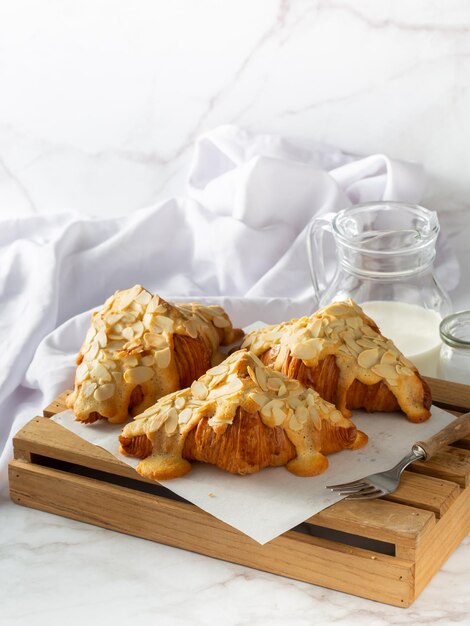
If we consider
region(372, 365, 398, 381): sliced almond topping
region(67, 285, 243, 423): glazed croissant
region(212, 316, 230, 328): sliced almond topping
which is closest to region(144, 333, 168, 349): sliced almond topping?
region(67, 285, 243, 423): glazed croissant

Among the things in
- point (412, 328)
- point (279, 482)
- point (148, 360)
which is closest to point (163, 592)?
point (279, 482)

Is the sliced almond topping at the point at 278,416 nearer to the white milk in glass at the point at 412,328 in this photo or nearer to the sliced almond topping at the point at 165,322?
the sliced almond topping at the point at 165,322

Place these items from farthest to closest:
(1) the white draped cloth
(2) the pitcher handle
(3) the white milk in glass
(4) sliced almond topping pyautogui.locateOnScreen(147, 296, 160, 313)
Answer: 1. (1) the white draped cloth
2. (2) the pitcher handle
3. (3) the white milk in glass
4. (4) sliced almond topping pyautogui.locateOnScreen(147, 296, 160, 313)

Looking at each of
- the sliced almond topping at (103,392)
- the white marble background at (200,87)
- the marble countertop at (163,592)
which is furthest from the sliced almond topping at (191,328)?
the white marble background at (200,87)

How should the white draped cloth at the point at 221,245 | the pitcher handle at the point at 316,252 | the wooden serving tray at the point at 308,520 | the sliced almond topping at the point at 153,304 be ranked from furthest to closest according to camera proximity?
the white draped cloth at the point at 221,245, the pitcher handle at the point at 316,252, the sliced almond topping at the point at 153,304, the wooden serving tray at the point at 308,520

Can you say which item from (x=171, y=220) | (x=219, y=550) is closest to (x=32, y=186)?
(x=171, y=220)

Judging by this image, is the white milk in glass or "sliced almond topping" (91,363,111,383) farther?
the white milk in glass

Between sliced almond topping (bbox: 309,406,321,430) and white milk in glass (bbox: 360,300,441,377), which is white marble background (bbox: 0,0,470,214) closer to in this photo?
white milk in glass (bbox: 360,300,441,377)
